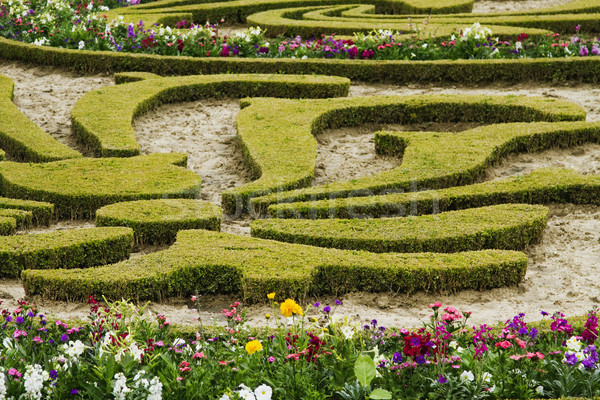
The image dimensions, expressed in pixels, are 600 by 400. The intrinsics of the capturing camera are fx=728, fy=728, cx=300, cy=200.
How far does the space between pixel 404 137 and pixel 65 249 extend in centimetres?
523

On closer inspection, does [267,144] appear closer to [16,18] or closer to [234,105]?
[234,105]

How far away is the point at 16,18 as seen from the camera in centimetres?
1748

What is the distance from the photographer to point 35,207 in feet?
27.8

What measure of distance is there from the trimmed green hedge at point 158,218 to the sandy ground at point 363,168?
196mm

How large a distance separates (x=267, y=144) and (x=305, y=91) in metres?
3.14

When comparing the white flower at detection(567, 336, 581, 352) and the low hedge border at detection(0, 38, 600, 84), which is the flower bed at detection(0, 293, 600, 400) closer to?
the white flower at detection(567, 336, 581, 352)

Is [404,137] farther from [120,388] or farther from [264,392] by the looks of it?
[120,388]

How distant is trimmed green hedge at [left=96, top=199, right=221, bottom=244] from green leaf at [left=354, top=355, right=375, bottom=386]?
3995mm

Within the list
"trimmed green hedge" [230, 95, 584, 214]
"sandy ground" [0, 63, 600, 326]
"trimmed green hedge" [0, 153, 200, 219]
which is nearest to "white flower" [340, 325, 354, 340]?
"sandy ground" [0, 63, 600, 326]

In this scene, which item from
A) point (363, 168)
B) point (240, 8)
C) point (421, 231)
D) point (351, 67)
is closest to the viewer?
point (421, 231)

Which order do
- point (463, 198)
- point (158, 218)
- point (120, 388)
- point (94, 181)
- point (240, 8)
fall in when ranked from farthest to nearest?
point (240, 8)
point (94, 181)
point (463, 198)
point (158, 218)
point (120, 388)

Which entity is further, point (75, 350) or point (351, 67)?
point (351, 67)

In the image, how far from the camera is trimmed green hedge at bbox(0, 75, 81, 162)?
10.3m

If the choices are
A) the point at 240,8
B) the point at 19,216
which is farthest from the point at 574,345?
the point at 240,8
